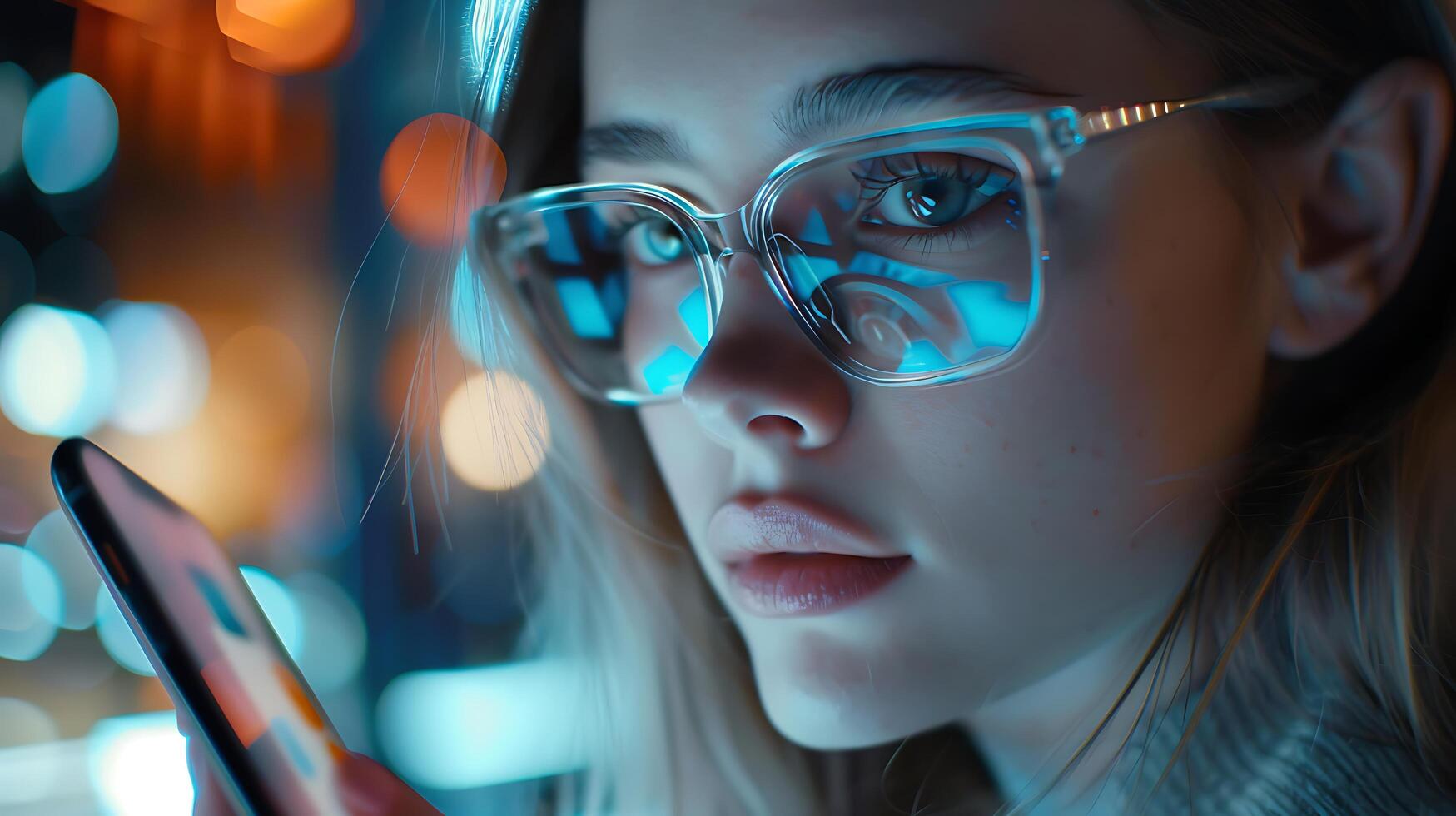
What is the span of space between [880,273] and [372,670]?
1.14 metres

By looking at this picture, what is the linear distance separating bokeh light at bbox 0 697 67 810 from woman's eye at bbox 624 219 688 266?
28.0 inches

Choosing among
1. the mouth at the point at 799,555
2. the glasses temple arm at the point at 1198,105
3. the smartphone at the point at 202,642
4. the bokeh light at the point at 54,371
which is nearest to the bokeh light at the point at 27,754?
the bokeh light at the point at 54,371

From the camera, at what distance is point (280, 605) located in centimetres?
122

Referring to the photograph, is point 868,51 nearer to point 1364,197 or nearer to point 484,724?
point 1364,197

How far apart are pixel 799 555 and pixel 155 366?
74 centimetres

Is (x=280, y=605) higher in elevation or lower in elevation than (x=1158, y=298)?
lower

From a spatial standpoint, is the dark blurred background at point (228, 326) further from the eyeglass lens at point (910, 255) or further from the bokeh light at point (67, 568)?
the eyeglass lens at point (910, 255)

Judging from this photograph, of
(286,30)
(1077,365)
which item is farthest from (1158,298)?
(286,30)

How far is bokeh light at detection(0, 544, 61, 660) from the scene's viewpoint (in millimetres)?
764

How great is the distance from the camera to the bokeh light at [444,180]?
0.67 metres

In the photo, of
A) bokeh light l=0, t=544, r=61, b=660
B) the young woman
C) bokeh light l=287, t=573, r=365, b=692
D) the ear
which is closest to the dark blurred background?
bokeh light l=0, t=544, r=61, b=660

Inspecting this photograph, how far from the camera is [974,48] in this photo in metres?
0.42

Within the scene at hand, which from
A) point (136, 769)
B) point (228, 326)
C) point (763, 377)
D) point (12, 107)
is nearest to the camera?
point (763, 377)

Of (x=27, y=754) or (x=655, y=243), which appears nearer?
(x=655, y=243)
